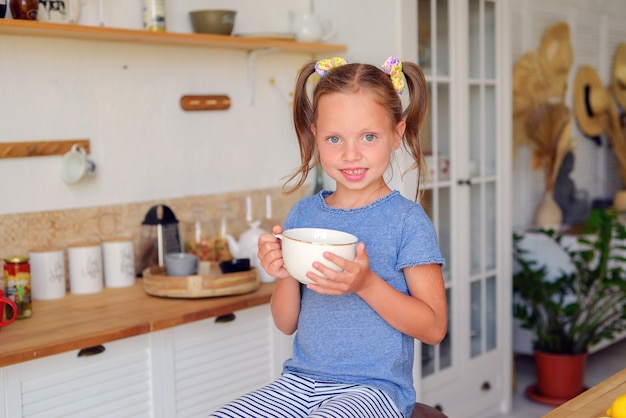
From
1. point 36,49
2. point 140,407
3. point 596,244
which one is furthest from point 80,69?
point 596,244

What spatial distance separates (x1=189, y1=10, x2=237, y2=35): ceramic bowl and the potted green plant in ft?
5.94

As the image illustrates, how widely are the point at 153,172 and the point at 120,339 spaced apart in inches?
32.5

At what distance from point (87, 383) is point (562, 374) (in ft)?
7.76

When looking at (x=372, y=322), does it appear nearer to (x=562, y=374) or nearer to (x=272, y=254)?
(x=272, y=254)

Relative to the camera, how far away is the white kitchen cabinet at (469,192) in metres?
3.21

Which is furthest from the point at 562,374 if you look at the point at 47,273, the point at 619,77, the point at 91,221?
the point at 47,273

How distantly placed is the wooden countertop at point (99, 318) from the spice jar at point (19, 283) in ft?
0.10

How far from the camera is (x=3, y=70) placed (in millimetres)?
2418

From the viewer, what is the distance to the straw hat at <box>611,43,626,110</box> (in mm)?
5012

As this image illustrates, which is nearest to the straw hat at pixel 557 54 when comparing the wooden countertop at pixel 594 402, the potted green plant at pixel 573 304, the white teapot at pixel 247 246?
the potted green plant at pixel 573 304

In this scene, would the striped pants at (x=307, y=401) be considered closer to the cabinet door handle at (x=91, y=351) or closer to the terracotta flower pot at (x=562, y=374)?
the cabinet door handle at (x=91, y=351)

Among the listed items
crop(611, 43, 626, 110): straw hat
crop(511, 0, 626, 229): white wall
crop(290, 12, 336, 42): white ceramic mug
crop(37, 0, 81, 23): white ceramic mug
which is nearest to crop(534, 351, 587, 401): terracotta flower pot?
crop(511, 0, 626, 229): white wall

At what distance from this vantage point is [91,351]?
2.09 m

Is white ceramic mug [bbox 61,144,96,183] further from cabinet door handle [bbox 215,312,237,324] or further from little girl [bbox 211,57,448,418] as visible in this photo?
little girl [bbox 211,57,448,418]
